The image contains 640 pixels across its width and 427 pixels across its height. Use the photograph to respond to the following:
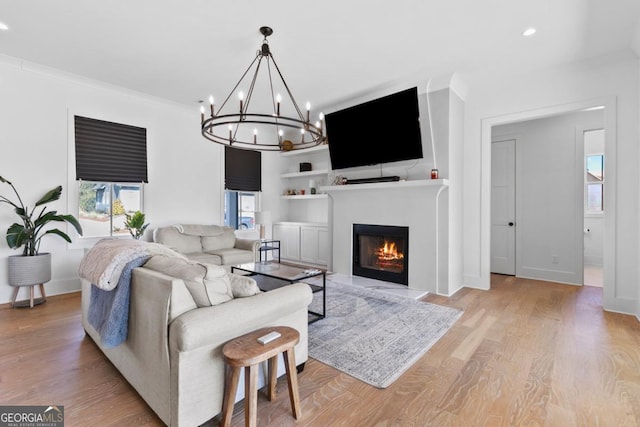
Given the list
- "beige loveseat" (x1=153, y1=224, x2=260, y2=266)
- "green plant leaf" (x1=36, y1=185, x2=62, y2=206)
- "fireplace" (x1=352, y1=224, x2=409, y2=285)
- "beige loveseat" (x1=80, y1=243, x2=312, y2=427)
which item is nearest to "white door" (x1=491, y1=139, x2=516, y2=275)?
"fireplace" (x1=352, y1=224, x2=409, y2=285)

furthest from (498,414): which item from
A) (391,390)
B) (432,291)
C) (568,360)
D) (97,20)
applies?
(97,20)

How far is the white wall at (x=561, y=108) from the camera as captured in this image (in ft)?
10.7

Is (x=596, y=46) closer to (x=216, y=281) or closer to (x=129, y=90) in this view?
(x=216, y=281)

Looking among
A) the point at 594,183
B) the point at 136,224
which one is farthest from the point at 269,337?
the point at 594,183

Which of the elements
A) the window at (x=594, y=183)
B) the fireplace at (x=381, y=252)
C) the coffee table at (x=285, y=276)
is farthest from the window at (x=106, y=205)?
the window at (x=594, y=183)

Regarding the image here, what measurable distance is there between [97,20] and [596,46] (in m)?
4.97

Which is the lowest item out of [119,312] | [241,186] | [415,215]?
[119,312]

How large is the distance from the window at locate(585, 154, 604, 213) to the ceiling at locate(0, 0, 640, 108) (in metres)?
3.96

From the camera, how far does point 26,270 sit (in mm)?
3336

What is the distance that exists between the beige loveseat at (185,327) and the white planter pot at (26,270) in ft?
8.08

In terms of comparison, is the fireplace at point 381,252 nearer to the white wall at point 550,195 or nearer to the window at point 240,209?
the white wall at point 550,195

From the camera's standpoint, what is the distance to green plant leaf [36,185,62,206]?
3.51 metres

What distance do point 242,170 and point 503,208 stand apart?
481 centimetres

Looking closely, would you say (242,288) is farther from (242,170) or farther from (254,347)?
(242,170)
